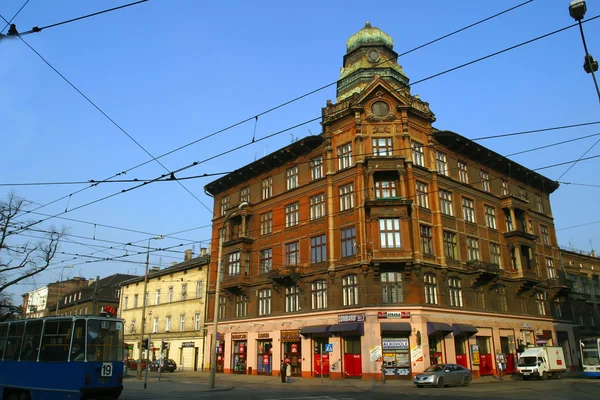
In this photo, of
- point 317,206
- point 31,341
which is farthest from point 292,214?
point 31,341

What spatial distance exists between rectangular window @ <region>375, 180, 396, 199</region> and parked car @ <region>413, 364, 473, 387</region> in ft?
40.2

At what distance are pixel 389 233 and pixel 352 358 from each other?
29.0 feet

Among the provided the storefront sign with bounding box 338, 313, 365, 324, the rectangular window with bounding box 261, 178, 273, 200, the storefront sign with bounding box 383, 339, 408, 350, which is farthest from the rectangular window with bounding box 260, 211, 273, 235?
the storefront sign with bounding box 383, 339, 408, 350

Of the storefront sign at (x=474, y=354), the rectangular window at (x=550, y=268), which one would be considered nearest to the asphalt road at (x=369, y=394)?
the storefront sign at (x=474, y=354)

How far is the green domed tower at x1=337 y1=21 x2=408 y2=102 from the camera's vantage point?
38344 millimetres

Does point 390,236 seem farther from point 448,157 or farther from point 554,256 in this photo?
point 554,256

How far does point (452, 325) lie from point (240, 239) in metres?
19.2

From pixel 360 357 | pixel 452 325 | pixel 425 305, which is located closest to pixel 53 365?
pixel 360 357

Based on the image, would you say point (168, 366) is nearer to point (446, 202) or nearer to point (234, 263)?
point (234, 263)

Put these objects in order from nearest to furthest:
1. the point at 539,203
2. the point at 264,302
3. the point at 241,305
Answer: the point at 264,302 → the point at 241,305 → the point at 539,203

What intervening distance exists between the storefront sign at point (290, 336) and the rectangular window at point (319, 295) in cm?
241

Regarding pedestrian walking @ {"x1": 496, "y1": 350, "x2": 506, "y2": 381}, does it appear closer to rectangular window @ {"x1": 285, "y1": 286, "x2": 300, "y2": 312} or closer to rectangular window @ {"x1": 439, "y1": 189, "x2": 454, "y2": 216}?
rectangular window @ {"x1": 439, "y1": 189, "x2": 454, "y2": 216}

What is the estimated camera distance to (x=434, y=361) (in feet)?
104

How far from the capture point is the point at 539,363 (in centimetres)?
3278
